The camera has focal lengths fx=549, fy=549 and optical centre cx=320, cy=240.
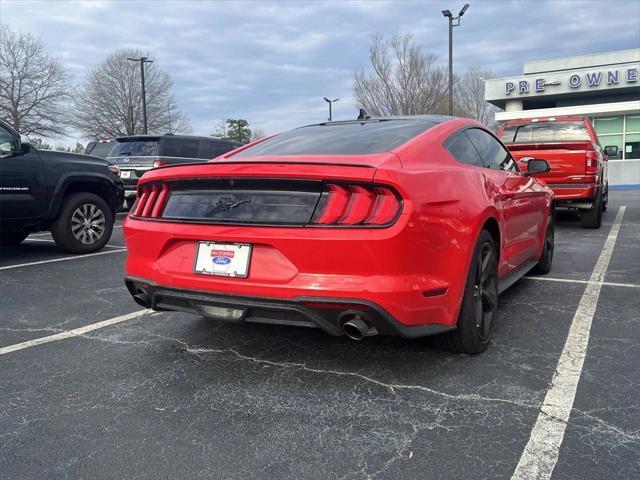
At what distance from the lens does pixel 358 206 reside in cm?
263

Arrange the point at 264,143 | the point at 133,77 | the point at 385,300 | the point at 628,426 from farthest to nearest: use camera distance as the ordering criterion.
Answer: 1. the point at 133,77
2. the point at 264,143
3. the point at 385,300
4. the point at 628,426

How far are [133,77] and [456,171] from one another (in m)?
44.4

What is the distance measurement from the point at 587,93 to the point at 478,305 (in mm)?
34858

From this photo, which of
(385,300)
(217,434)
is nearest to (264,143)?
(385,300)

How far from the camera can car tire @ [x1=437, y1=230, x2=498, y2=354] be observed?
306cm

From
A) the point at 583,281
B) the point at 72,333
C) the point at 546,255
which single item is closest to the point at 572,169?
the point at 546,255

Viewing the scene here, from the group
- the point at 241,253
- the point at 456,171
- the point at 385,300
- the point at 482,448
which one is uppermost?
the point at 456,171

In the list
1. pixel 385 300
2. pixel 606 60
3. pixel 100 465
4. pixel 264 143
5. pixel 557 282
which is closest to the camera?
pixel 100 465

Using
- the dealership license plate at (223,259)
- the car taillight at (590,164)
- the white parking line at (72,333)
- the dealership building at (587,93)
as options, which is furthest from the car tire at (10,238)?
the dealership building at (587,93)

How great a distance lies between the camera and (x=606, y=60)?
113 feet

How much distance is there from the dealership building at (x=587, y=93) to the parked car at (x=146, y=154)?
22.5 meters

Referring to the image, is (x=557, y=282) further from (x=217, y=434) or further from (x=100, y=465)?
(x=100, y=465)

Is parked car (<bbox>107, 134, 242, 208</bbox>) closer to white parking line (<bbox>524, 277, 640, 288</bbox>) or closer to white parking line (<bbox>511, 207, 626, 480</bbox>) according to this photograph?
white parking line (<bbox>524, 277, 640, 288</bbox>)

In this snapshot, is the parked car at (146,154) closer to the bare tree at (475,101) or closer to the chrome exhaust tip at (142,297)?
the chrome exhaust tip at (142,297)
